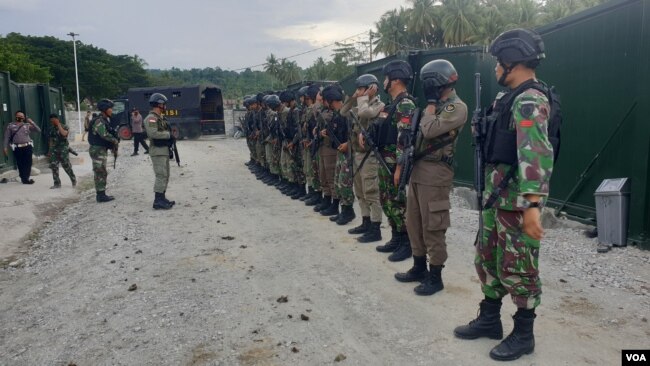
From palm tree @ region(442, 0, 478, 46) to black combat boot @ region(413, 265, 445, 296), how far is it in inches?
1647

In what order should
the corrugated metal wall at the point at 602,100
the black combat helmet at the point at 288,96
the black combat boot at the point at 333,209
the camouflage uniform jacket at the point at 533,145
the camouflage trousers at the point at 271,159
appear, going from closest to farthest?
the camouflage uniform jacket at the point at 533,145
the corrugated metal wall at the point at 602,100
the black combat boot at the point at 333,209
the black combat helmet at the point at 288,96
the camouflage trousers at the point at 271,159

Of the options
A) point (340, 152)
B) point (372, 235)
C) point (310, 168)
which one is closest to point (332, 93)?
point (340, 152)

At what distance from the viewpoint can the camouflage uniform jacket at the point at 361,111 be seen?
5.21 m

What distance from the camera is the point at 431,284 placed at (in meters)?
4.07

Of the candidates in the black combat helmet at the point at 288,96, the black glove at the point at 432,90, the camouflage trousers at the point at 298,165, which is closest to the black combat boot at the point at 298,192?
the camouflage trousers at the point at 298,165

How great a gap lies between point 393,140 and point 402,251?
114cm

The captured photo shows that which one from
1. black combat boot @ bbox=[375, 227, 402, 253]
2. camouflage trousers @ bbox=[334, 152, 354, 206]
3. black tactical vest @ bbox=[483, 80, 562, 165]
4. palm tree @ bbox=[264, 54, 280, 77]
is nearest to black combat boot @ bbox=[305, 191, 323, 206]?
camouflage trousers @ bbox=[334, 152, 354, 206]

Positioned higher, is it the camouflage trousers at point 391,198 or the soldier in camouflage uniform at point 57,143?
the soldier in camouflage uniform at point 57,143

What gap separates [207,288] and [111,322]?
874 mm

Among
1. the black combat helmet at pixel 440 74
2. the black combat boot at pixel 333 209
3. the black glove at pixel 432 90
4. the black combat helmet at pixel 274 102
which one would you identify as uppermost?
the black combat helmet at pixel 274 102

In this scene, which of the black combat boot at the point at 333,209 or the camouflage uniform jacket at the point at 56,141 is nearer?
the black combat boot at the point at 333,209

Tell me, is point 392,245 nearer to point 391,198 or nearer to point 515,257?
point 391,198

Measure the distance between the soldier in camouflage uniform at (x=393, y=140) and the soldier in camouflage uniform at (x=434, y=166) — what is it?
62 cm

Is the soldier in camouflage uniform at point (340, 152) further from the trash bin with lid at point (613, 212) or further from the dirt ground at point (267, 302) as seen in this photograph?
the trash bin with lid at point (613, 212)
